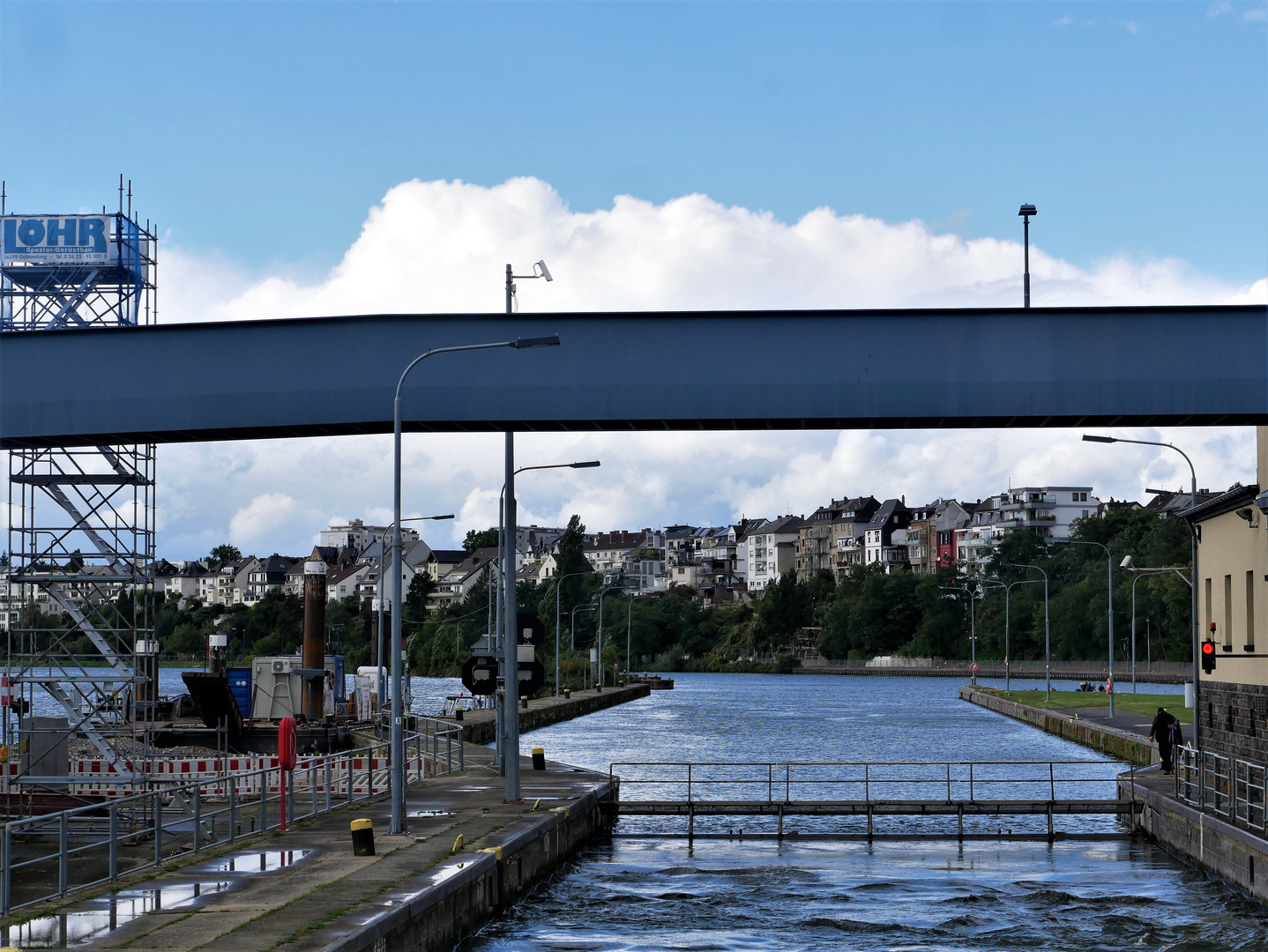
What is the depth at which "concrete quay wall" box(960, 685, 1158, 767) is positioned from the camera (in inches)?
1791

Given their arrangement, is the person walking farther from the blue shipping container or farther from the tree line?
the tree line

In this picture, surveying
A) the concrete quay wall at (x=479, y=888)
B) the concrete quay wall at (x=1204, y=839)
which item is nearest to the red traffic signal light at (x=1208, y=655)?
the concrete quay wall at (x=1204, y=839)

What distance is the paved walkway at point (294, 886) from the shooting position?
14555 millimetres

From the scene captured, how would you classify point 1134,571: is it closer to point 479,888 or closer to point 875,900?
point 875,900

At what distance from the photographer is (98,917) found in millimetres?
15594

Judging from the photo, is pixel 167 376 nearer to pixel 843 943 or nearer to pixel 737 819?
pixel 843 943

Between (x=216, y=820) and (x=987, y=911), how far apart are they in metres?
14.3

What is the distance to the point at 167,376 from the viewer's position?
19656 mm

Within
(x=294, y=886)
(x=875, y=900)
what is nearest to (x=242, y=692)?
(x=875, y=900)

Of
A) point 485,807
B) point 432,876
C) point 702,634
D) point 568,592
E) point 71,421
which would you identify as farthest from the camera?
point 702,634

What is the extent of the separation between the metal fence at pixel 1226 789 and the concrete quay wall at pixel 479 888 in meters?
11.5

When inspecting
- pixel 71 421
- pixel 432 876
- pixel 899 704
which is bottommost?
pixel 899 704

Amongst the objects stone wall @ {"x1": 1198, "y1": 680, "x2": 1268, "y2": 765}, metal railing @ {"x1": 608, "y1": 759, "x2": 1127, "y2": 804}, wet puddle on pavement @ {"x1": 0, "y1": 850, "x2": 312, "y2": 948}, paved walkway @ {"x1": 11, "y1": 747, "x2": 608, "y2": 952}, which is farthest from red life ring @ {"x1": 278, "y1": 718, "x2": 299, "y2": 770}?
stone wall @ {"x1": 1198, "y1": 680, "x2": 1268, "y2": 765}

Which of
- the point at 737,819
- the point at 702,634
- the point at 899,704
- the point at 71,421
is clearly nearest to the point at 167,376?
the point at 71,421
